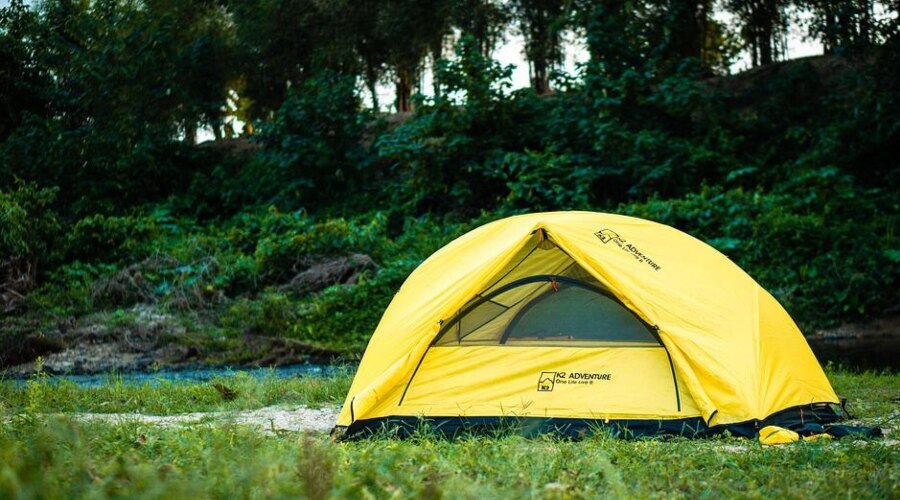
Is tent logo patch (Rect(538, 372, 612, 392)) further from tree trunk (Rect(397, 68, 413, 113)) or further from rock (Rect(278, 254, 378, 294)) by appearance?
tree trunk (Rect(397, 68, 413, 113))

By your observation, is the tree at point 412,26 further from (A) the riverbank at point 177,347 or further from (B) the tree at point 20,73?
(A) the riverbank at point 177,347

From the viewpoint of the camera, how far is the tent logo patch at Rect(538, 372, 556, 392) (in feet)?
22.5

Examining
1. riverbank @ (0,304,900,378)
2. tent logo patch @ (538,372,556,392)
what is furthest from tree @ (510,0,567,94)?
tent logo patch @ (538,372,556,392)

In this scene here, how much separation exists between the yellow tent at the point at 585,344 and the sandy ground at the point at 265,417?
809mm

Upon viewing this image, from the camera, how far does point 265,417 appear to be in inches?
312

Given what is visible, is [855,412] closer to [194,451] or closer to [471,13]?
[194,451]

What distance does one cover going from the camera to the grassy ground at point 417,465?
126 inches

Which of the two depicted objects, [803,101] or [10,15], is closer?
[803,101]

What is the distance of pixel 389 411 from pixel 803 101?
18.4m

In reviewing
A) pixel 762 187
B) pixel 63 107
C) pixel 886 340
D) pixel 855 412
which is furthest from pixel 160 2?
pixel 855 412

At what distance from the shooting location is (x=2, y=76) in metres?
27.4

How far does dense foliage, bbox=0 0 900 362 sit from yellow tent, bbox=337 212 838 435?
8107 mm

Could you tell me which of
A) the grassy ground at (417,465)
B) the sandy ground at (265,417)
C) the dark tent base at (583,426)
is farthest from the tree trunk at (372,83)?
the grassy ground at (417,465)

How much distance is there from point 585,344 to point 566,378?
330 mm
